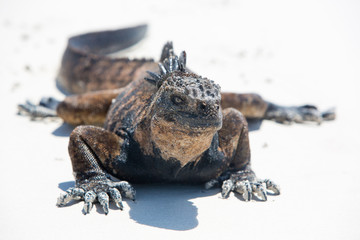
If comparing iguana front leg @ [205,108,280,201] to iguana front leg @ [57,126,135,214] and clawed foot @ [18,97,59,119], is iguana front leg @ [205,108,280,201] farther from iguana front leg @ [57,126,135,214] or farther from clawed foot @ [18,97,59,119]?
clawed foot @ [18,97,59,119]

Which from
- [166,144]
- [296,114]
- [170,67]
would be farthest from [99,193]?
[296,114]

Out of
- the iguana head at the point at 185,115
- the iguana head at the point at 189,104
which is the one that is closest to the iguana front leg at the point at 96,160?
the iguana head at the point at 185,115

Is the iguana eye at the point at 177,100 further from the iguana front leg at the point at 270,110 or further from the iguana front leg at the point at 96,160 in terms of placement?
the iguana front leg at the point at 270,110

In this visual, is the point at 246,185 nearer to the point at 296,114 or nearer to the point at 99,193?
the point at 99,193

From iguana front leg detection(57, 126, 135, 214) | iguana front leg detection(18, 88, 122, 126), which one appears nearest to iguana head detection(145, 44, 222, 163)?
iguana front leg detection(57, 126, 135, 214)

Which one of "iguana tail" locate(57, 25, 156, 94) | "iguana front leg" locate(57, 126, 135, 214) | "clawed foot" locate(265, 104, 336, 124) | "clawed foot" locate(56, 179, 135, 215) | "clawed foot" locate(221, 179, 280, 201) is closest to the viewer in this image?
"clawed foot" locate(56, 179, 135, 215)

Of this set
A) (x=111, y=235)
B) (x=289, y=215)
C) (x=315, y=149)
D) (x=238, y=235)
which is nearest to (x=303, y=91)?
(x=315, y=149)
